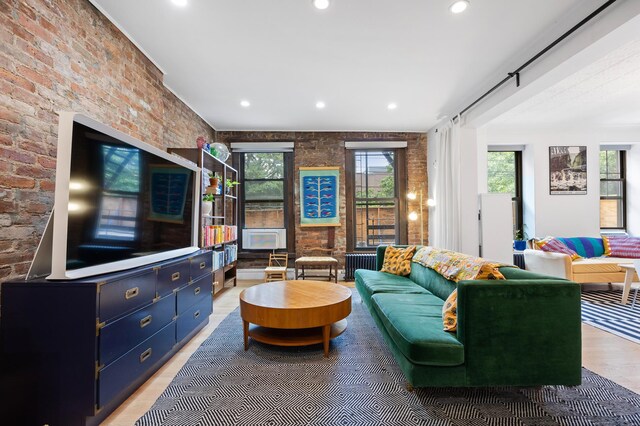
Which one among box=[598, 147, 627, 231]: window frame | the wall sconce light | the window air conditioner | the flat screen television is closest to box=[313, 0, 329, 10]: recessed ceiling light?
the flat screen television

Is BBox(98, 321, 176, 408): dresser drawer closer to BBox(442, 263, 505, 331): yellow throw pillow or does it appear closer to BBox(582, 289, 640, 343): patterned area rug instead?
BBox(442, 263, 505, 331): yellow throw pillow

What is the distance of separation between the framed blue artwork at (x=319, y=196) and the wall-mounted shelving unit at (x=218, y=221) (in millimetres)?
1247

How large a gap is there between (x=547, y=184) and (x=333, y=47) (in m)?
4.93

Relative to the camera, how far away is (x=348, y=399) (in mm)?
1731

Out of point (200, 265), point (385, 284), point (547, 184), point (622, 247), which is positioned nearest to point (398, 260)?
point (385, 284)

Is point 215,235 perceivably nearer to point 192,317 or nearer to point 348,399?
point 192,317

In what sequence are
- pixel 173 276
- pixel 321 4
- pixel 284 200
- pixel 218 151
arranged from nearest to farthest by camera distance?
pixel 321 4
pixel 173 276
pixel 218 151
pixel 284 200

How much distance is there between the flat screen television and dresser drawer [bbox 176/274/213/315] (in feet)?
1.14

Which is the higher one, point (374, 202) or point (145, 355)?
point (374, 202)

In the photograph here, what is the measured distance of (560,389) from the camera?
71.3 inches

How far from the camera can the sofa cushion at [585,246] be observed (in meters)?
4.56

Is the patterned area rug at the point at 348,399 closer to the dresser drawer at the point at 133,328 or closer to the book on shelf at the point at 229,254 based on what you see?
the dresser drawer at the point at 133,328

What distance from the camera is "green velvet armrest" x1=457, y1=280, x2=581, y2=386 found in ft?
5.38

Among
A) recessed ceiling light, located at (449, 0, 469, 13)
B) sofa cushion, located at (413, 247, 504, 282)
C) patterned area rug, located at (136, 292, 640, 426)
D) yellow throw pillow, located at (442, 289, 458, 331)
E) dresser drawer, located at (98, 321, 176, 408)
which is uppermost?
recessed ceiling light, located at (449, 0, 469, 13)
